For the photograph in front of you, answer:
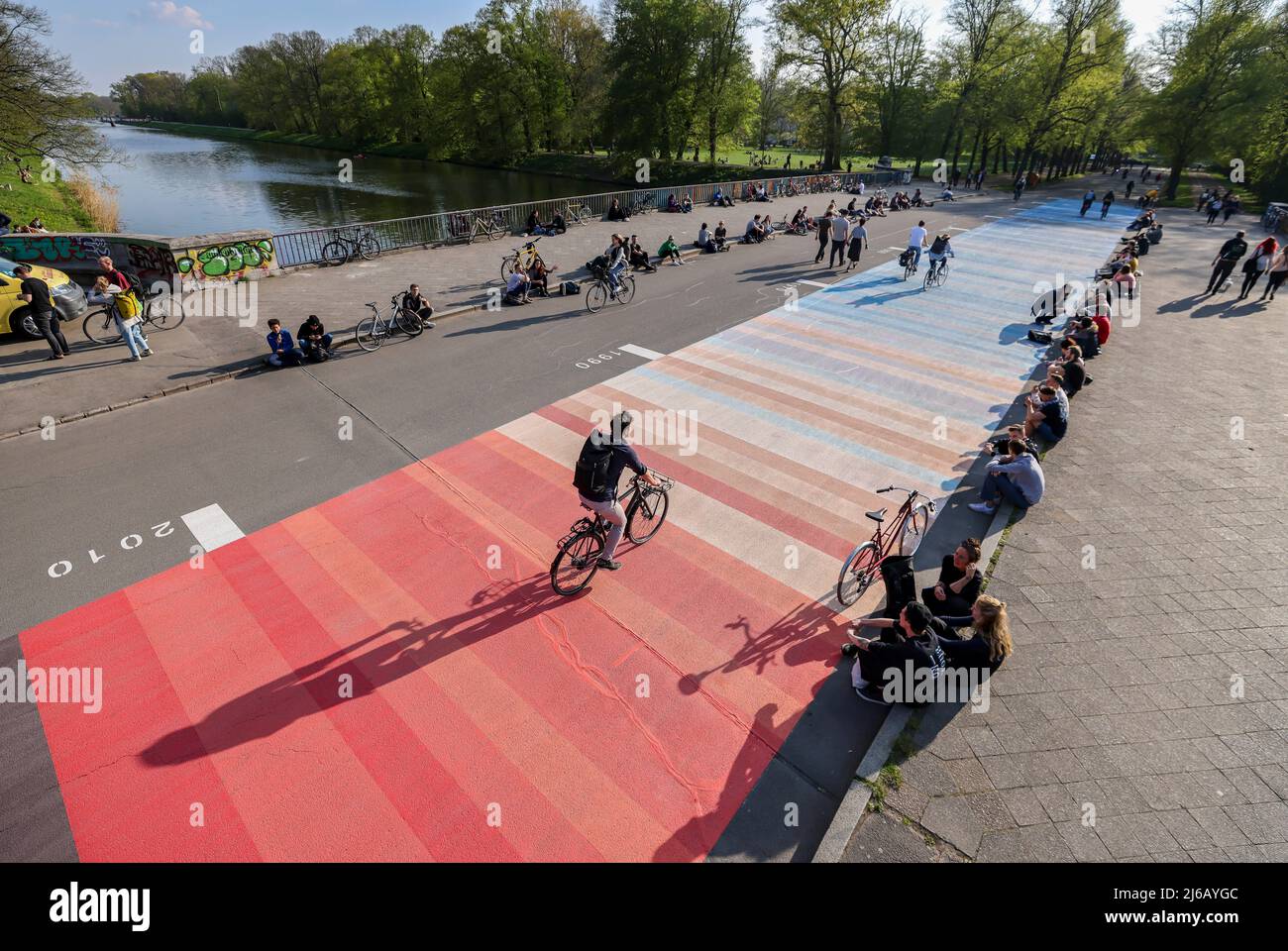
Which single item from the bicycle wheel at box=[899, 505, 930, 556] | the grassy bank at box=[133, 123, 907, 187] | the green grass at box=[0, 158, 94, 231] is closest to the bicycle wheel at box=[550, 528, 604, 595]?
the bicycle wheel at box=[899, 505, 930, 556]

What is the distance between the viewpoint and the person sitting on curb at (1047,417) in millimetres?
9977

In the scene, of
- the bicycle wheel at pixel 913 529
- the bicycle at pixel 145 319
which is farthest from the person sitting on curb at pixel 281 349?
the bicycle wheel at pixel 913 529

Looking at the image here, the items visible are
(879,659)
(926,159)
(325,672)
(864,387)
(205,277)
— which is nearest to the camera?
(879,659)

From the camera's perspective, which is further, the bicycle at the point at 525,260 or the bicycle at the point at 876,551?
the bicycle at the point at 525,260

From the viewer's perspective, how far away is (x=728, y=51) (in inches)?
2108

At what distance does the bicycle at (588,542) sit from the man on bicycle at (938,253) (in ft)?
54.4

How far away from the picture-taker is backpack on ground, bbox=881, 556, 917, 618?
592cm

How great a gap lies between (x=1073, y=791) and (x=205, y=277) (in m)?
22.8

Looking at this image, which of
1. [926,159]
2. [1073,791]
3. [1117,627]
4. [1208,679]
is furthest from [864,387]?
[926,159]

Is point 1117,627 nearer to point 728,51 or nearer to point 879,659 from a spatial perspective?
point 879,659

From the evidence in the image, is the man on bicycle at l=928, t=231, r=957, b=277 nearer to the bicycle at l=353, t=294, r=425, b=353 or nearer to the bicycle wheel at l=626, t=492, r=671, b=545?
the bicycle wheel at l=626, t=492, r=671, b=545

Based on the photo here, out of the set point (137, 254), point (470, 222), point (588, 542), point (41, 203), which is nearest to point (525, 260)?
point (470, 222)

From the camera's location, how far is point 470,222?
24.1 m

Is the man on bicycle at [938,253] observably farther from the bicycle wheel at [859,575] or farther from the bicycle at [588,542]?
the bicycle at [588,542]
